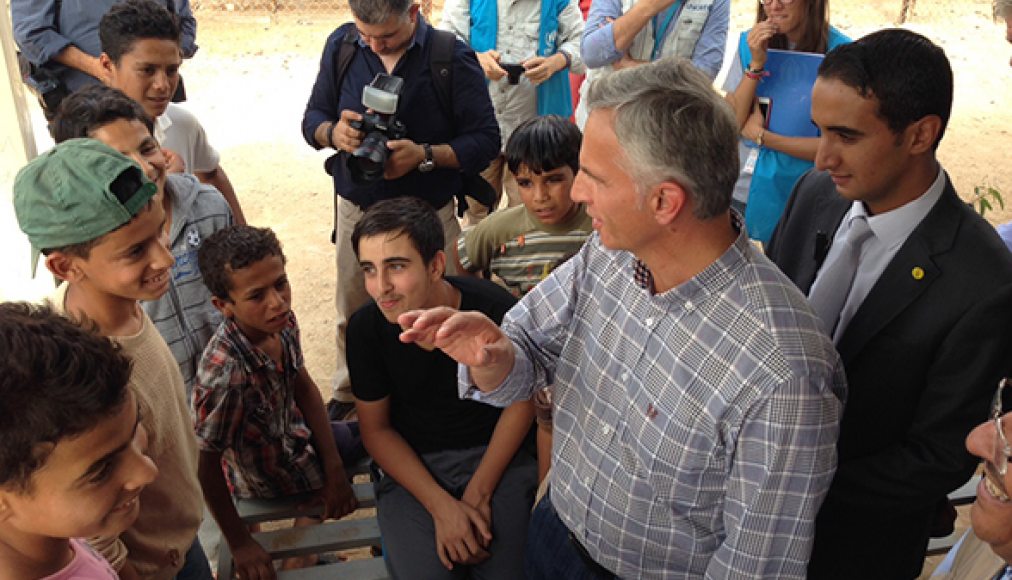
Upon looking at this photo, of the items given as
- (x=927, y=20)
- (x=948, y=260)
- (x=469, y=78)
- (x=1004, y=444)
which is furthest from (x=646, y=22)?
(x=927, y=20)

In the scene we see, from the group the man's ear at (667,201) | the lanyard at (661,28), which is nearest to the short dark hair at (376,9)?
the lanyard at (661,28)

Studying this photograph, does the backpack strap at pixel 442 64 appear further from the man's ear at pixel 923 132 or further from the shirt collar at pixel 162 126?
the man's ear at pixel 923 132

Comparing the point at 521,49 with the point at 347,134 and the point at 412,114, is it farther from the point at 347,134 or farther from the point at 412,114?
the point at 347,134

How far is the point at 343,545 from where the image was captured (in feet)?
9.05

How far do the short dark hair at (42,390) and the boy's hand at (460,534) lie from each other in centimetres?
127

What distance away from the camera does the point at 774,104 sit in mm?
3686

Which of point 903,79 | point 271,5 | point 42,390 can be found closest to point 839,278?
point 903,79

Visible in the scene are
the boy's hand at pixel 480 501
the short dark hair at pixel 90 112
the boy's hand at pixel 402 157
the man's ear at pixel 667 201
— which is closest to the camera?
the man's ear at pixel 667 201

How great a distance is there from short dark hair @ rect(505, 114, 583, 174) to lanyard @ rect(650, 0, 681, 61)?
148cm

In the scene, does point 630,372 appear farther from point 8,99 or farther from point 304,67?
point 304,67

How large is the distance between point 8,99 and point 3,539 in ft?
7.81

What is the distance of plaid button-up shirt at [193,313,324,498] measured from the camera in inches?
95.2

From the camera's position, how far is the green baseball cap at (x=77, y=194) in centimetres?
202

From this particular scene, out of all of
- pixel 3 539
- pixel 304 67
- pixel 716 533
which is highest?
pixel 3 539
